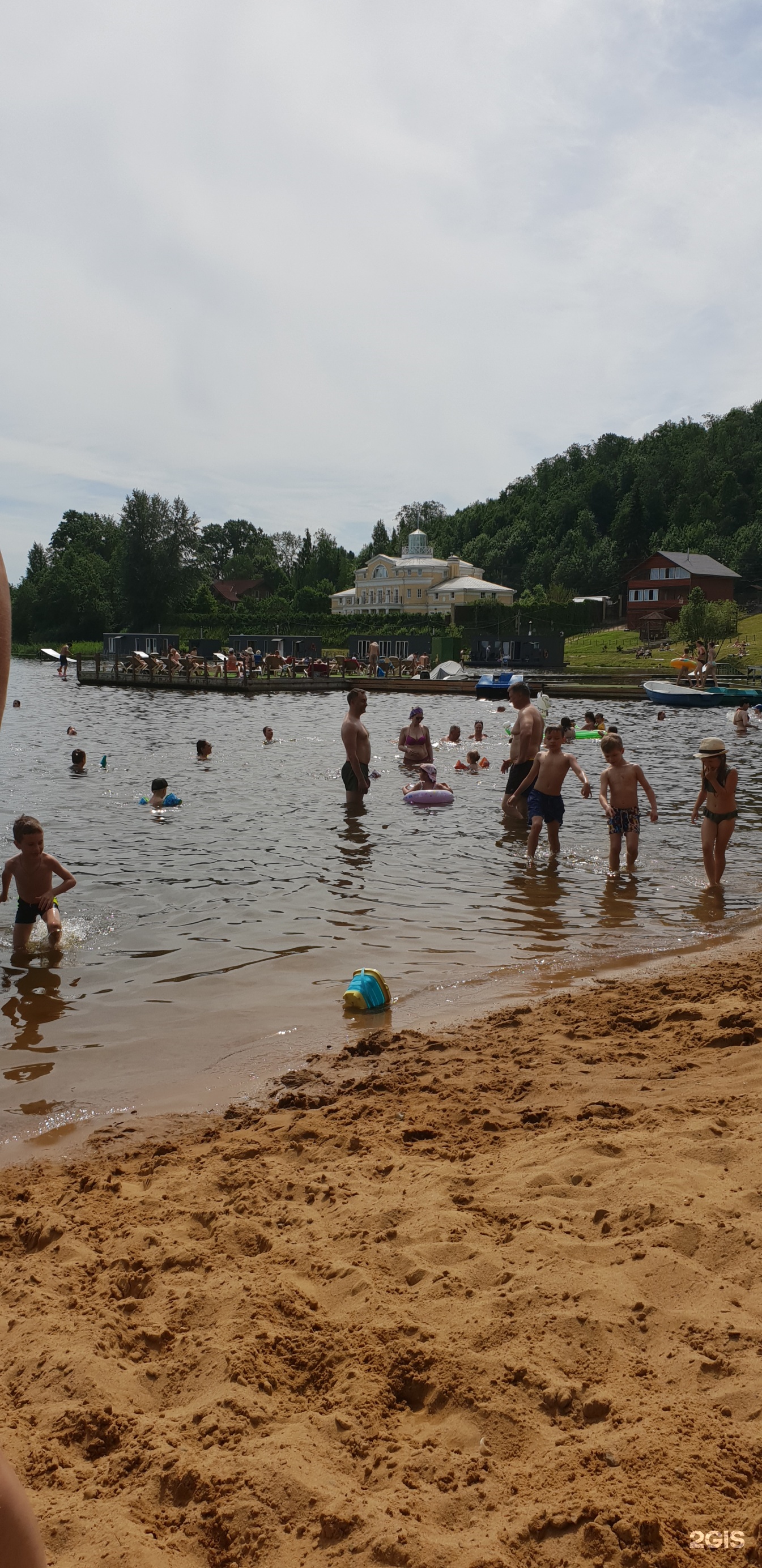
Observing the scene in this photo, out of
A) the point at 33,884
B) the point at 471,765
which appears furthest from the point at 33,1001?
the point at 471,765

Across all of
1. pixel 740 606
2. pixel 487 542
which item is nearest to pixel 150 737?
pixel 740 606

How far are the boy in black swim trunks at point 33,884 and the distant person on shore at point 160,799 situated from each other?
25.2 ft

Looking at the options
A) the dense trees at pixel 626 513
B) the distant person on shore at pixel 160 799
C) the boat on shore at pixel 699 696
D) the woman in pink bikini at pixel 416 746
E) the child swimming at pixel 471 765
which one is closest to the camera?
the distant person on shore at pixel 160 799

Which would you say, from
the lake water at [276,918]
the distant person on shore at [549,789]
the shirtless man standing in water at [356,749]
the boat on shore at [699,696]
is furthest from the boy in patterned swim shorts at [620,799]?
the boat on shore at [699,696]

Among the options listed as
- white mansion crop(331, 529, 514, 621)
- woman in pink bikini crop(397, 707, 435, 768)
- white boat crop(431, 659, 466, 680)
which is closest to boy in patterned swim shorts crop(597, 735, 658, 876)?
woman in pink bikini crop(397, 707, 435, 768)

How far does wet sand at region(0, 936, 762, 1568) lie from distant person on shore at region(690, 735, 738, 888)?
5.63m

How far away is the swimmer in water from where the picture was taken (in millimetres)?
18094

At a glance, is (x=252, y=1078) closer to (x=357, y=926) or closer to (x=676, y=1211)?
(x=676, y=1211)

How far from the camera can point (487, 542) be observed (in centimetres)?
13225

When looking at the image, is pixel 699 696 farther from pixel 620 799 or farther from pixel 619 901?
pixel 619 901

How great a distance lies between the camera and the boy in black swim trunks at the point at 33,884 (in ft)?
28.2

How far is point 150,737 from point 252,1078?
934 inches

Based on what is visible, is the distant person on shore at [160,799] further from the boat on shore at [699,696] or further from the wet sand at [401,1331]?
the boat on shore at [699,696]

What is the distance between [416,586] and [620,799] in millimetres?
93723
